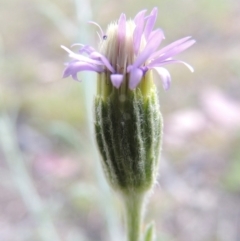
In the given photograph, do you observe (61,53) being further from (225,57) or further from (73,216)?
(73,216)

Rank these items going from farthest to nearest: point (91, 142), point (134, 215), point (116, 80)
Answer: point (91, 142), point (134, 215), point (116, 80)

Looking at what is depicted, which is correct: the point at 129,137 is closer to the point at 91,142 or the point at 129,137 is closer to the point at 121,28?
the point at 121,28

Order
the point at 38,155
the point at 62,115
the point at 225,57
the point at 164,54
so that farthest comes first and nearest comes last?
1. the point at 225,57
2. the point at 62,115
3. the point at 38,155
4. the point at 164,54

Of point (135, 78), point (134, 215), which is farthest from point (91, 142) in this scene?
point (135, 78)

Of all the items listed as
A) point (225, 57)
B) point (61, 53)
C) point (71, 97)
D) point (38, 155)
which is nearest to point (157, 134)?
point (38, 155)

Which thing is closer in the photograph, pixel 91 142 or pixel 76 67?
pixel 76 67

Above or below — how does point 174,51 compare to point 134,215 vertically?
above

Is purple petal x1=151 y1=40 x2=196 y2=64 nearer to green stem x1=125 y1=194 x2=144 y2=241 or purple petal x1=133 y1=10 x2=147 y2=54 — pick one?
purple petal x1=133 y1=10 x2=147 y2=54
